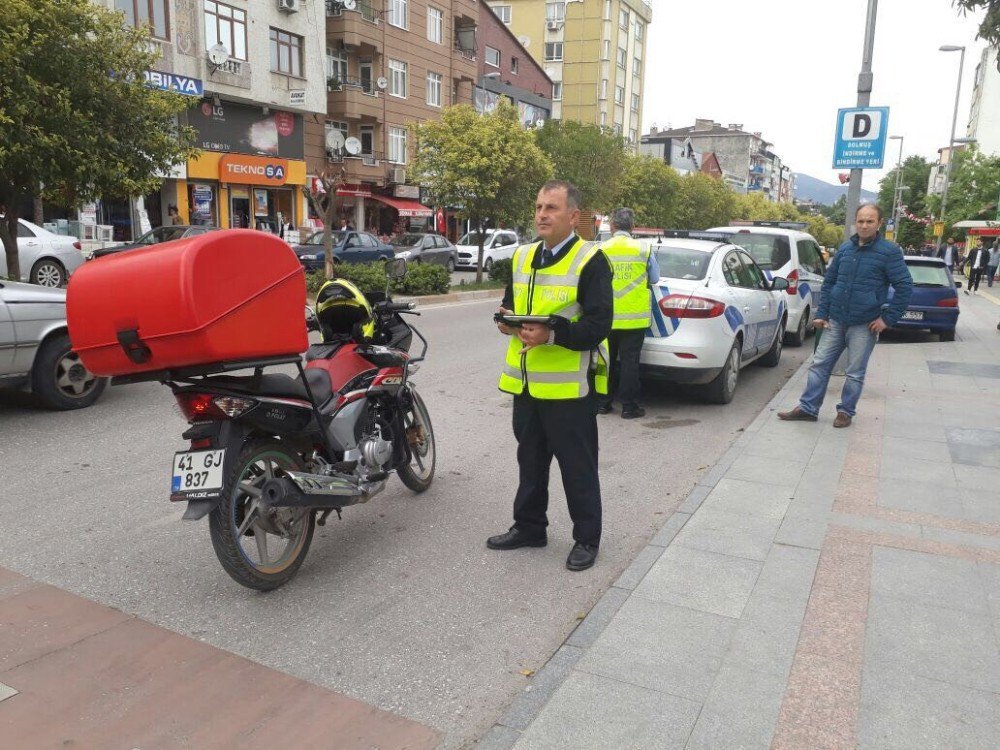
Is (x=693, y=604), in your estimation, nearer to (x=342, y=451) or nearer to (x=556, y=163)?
(x=342, y=451)

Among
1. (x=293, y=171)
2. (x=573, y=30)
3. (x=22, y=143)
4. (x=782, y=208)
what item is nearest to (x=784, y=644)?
(x=22, y=143)

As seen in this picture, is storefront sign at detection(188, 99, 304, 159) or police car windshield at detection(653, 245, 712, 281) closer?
police car windshield at detection(653, 245, 712, 281)

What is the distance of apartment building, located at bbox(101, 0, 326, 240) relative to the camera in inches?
994

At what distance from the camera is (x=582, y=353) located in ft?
13.0

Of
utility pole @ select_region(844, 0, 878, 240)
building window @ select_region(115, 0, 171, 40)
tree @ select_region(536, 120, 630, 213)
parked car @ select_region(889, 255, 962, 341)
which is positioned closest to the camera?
utility pole @ select_region(844, 0, 878, 240)

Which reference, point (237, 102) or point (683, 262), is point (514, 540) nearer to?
point (683, 262)

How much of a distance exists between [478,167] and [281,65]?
1360 cm

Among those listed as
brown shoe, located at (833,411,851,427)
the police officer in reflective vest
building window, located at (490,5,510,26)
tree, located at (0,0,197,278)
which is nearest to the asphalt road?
the police officer in reflective vest

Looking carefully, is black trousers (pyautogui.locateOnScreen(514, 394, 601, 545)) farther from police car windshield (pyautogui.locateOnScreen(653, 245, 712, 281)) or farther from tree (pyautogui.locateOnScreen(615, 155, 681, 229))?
tree (pyautogui.locateOnScreen(615, 155, 681, 229))

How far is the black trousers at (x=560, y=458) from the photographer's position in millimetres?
4016

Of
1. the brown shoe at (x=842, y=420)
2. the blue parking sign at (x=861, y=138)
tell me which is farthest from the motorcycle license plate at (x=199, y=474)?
the blue parking sign at (x=861, y=138)

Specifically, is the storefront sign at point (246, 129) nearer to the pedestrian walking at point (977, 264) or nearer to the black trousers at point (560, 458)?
the pedestrian walking at point (977, 264)

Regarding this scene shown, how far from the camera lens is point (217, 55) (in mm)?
25812

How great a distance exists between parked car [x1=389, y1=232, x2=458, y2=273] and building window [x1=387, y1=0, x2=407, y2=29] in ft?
45.0
